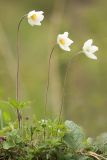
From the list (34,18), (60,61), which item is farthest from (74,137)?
(60,61)

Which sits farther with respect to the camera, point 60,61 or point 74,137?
point 60,61

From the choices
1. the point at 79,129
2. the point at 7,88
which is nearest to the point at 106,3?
the point at 7,88

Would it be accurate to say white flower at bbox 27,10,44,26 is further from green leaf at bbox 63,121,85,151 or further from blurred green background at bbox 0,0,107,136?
blurred green background at bbox 0,0,107,136

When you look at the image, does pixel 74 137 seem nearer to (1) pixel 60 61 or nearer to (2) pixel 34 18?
(2) pixel 34 18

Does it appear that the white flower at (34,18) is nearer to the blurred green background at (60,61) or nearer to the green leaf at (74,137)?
the green leaf at (74,137)

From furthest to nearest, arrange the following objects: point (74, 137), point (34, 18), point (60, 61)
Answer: point (60, 61) → point (34, 18) → point (74, 137)

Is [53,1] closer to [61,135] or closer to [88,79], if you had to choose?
[88,79]

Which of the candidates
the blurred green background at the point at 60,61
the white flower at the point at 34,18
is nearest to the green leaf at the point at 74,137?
the white flower at the point at 34,18

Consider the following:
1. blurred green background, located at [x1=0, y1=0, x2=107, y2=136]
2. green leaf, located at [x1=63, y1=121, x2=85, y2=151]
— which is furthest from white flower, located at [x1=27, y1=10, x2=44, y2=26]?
blurred green background, located at [x1=0, y1=0, x2=107, y2=136]
